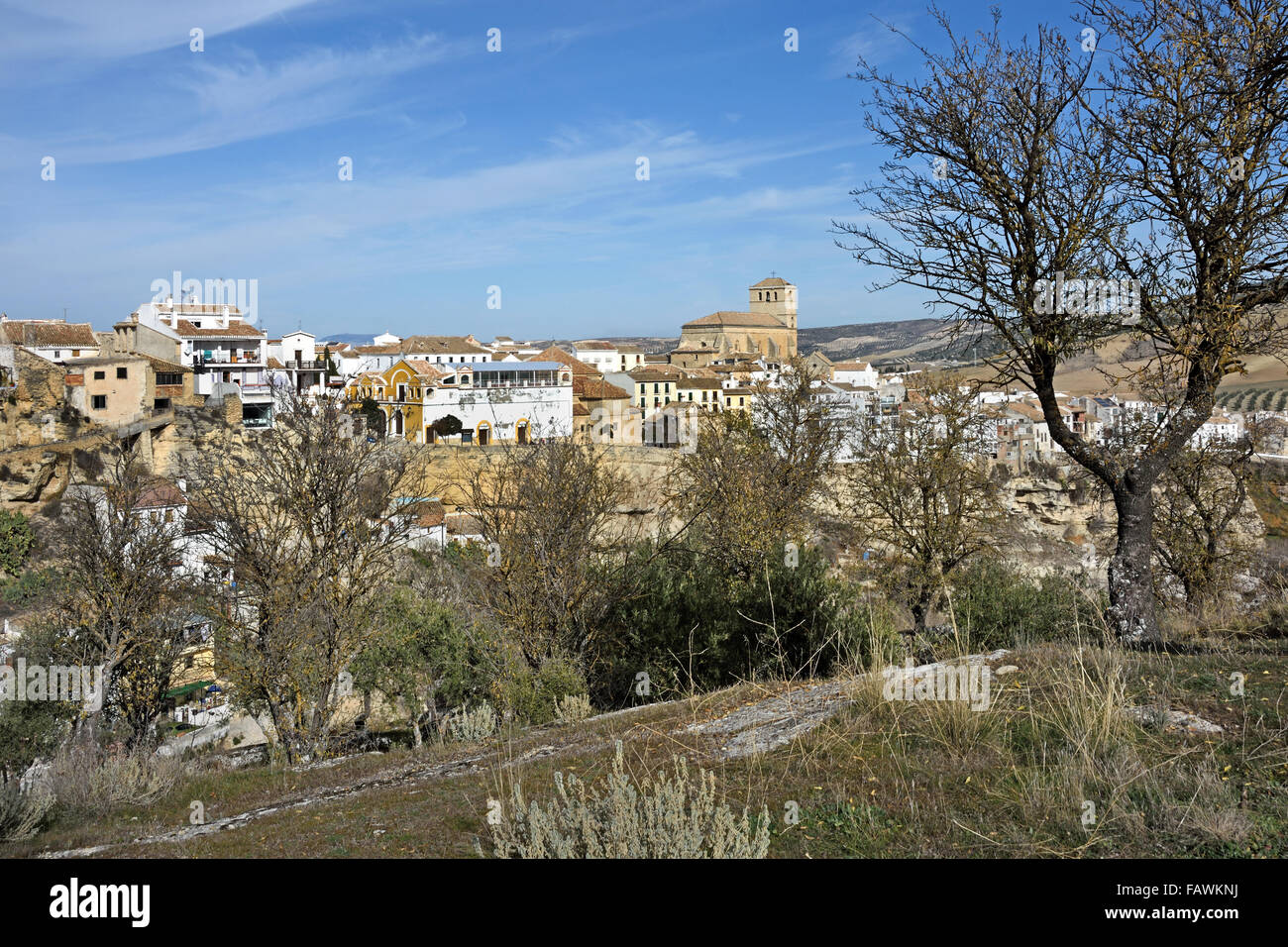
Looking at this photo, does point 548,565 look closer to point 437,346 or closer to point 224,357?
point 224,357

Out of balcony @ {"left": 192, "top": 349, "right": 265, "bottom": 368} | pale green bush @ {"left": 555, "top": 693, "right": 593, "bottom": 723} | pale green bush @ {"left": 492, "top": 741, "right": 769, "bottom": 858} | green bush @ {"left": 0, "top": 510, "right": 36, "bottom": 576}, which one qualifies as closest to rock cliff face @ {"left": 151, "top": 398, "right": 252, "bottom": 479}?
balcony @ {"left": 192, "top": 349, "right": 265, "bottom": 368}

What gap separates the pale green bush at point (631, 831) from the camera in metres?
3.63

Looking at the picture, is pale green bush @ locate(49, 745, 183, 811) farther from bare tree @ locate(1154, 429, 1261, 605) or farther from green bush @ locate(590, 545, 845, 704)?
bare tree @ locate(1154, 429, 1261, 605)

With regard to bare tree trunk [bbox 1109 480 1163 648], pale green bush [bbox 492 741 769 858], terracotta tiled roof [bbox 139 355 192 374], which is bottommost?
pale green bush [bbox 492 741 769 858]

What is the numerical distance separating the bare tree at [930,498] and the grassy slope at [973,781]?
490 inches

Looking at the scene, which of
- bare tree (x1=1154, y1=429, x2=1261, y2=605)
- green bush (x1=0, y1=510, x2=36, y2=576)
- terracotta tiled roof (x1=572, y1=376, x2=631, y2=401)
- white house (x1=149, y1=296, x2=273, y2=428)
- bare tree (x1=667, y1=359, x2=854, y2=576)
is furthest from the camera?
terracotta tiled roof (x1=572, y1=376, x2=631, y2=401)

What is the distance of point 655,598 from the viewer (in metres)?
15.9

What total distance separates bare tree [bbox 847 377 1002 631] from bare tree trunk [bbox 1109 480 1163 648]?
984 centimetres

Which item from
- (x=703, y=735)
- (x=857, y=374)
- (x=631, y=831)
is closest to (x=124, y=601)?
(x=703, y=735)

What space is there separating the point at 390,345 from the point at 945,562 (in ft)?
224

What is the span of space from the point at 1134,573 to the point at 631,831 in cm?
606

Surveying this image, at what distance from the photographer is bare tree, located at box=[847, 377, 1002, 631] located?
1912 cm

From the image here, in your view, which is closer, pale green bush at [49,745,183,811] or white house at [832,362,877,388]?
pale green bush at [49,745,183,811]
